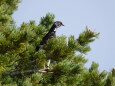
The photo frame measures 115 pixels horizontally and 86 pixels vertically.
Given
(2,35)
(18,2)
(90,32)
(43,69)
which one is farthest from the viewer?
(18,2)

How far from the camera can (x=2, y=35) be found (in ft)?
13.0

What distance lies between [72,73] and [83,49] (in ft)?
1.76

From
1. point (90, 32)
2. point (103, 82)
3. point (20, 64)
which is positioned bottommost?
point (103, 82)

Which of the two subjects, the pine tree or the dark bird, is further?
the dark bird

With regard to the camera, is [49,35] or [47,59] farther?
[49,35]

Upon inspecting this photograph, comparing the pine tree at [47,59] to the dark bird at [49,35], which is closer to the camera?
the pine tree at [47,59]

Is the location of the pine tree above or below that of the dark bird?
below

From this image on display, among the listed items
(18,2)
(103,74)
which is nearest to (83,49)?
(103,74)

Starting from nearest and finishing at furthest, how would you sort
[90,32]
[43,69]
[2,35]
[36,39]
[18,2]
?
[2,35]
[90,32]
[43,69]
[36,39]
[18,2]

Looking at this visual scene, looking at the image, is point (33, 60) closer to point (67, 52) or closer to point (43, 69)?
point (43, 69)

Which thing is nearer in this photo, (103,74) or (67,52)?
(67,52)

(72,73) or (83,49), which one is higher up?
(83,49)

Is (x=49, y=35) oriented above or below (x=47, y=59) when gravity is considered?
above

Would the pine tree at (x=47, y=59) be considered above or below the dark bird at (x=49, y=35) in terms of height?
below
